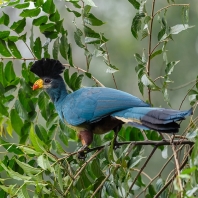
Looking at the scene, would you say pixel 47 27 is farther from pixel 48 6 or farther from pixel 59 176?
pixel 59 176

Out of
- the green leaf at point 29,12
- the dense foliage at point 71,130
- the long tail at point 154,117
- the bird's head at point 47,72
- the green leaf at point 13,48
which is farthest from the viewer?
the bird's head at point 47,72

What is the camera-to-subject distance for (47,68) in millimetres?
2830

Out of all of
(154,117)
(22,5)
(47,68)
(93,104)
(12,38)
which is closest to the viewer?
(154,117)

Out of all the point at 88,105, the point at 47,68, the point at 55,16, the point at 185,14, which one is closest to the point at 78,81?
the point at 88,105

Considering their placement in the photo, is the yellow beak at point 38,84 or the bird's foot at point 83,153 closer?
the bird's foot at point 83,153

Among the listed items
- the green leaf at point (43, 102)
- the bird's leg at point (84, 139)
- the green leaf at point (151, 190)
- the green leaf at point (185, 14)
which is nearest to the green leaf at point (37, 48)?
the green leaf at point (43, 102)

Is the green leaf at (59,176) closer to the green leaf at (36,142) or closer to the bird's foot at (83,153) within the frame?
the green leaf at (36,142)

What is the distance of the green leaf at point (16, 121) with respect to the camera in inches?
100

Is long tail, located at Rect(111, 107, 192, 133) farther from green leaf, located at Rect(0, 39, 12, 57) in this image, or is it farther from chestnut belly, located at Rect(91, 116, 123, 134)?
green leaf, located at Rect(0, 39, 12, 57)

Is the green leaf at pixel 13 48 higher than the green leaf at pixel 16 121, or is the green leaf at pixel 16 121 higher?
the green leaf at pixel 13 48

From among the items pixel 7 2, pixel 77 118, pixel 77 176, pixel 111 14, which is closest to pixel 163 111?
pixel 77 176

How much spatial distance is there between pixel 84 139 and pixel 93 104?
0.19 metres

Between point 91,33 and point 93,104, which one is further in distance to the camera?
point 93,104

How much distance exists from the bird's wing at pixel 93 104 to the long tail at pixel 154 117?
50mm
